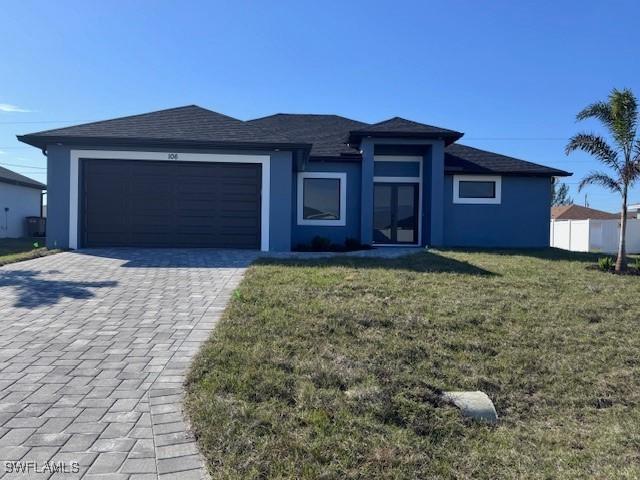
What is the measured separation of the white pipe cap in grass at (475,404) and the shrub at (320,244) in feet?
33.0

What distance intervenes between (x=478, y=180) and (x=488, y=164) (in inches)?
31.4

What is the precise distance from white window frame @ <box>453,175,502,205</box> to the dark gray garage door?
7.32m

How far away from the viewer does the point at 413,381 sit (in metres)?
4.34

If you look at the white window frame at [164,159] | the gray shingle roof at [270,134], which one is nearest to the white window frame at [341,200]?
the gray shingle roof at [270,134]

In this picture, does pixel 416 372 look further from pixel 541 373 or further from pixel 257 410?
pixel 257 410

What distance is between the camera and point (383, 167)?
53.4ft

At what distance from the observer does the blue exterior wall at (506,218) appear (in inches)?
648

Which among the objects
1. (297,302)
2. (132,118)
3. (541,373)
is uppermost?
(132,118)

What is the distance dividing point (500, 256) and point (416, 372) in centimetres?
877

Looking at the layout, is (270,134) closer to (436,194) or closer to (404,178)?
(404,178)

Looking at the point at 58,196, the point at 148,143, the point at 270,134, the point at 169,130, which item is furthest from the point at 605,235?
the point at 58,196

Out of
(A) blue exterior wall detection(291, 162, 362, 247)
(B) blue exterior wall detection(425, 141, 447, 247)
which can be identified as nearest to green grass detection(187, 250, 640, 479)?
(B) blue exterior wall detection(425, 141, 447, 247)

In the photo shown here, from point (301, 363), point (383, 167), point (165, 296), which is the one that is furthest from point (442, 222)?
point (301, 363)

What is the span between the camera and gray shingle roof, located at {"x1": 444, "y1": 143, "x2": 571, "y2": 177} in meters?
16.3
